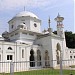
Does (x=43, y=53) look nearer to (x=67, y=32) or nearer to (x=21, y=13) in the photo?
(x=21, y=13)

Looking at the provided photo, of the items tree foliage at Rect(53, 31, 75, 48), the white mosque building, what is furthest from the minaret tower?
tree foliage at Rect(53, 31, 75, 48)

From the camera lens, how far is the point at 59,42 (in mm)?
37188

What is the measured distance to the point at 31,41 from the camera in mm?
37188

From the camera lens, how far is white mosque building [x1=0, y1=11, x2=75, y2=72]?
30.6 metres

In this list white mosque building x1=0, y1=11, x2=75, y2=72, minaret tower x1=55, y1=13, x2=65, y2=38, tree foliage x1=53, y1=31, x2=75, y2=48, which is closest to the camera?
white mosque building x1=0, y1=11, x2=75, y2=72

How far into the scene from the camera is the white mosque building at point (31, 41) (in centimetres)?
3059

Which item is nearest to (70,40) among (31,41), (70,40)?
(70,40)

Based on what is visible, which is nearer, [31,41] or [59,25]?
[31,41]

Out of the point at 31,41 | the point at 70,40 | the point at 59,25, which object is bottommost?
the point at 31,41

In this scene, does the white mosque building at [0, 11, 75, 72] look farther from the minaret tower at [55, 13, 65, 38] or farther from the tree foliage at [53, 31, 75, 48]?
the tree foliage at [53, 31, 75, 48]

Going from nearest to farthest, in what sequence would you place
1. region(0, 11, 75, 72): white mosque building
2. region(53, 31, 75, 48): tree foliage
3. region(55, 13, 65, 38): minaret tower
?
region(0, 11, 75, 72): white mosque building → region(55, 13, 65, 38): minaret tower → region(53, 31, 75, 48): tree foliage

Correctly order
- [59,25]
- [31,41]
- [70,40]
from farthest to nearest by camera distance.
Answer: [70,40] → [59,25] → [31,41]

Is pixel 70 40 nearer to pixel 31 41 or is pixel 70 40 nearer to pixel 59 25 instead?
pixel 59 25

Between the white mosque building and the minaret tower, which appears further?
the minaret tower
